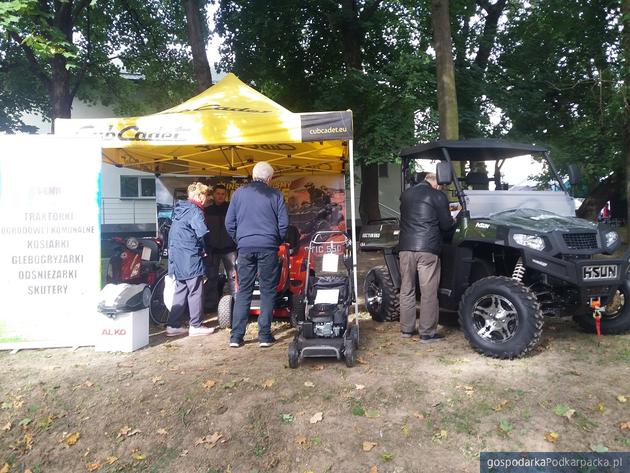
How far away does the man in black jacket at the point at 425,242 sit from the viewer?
5148mm

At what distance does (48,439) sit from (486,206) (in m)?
4.63

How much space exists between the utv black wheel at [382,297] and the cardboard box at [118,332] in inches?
116

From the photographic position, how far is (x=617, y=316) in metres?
5.14

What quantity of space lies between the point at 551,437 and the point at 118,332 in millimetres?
4173

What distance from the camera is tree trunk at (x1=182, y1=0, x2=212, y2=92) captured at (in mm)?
11062

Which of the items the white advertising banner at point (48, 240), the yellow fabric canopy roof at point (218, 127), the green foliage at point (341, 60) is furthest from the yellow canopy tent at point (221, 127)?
the green foliage at point (341, 60)

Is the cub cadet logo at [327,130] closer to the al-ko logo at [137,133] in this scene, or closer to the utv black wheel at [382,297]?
the al-ko logo at [137,133]

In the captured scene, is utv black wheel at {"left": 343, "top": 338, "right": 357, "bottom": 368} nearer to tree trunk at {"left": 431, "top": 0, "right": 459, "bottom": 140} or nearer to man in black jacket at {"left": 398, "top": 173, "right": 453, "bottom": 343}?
man in black jacket at {"left": 398, "top": 173, "right": 453, "bottom": 343}

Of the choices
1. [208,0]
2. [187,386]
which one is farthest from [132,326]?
[208,0]

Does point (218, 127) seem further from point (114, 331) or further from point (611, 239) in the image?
point (611, 239)

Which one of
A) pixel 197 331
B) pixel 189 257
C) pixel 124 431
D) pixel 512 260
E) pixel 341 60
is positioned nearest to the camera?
pixel 124 431

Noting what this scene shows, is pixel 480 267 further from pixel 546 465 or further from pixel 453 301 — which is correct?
pixel 546 465

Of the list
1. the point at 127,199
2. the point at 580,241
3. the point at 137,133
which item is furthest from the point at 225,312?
the point at 127,199

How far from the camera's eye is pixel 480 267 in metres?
5.23
